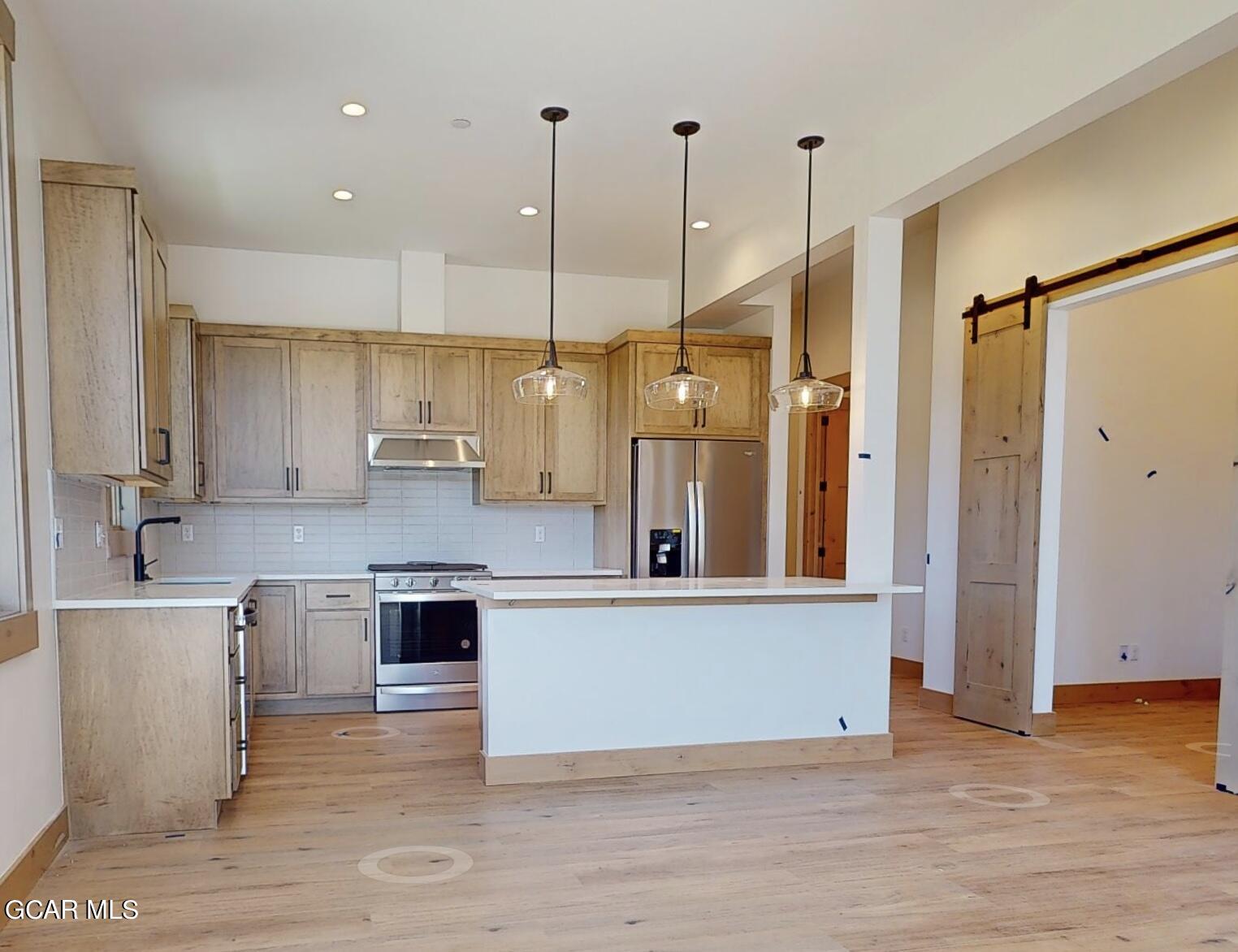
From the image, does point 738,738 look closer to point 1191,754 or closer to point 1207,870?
point 1207,870

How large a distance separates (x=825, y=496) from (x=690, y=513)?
2.44m

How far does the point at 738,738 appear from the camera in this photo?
13.2 feet

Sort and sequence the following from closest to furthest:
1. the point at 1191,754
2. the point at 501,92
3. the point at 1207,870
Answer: the point at 1207,870 < the point at 501,92 < the point at 1191,754

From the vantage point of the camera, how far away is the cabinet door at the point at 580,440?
18.9 ft

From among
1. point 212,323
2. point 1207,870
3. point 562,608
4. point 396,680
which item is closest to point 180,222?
point 212,323

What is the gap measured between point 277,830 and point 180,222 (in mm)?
3727

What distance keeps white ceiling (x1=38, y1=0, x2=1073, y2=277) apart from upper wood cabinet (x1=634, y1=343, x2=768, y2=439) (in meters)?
0.89

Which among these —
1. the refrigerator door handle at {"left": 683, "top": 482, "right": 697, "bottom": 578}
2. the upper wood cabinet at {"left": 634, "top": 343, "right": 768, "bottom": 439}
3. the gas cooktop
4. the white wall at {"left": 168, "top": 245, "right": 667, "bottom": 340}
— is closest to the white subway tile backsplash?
the gas cooktop

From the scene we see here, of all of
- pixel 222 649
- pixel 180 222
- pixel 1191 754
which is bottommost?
pixel 1191 754

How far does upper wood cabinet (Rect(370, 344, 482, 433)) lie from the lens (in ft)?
17.9

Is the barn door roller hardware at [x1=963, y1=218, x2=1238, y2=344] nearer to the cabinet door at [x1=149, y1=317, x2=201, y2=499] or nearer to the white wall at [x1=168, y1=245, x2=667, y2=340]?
the white wall at [x1=168, y1=245, x2=667, y2=340]

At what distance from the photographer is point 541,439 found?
5.73 meters

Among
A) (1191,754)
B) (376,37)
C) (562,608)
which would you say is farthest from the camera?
(1191,754)

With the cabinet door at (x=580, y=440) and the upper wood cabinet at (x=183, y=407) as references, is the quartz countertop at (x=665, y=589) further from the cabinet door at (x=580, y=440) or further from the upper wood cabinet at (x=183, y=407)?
the upper wood cabinet at (x=183, y=407)
